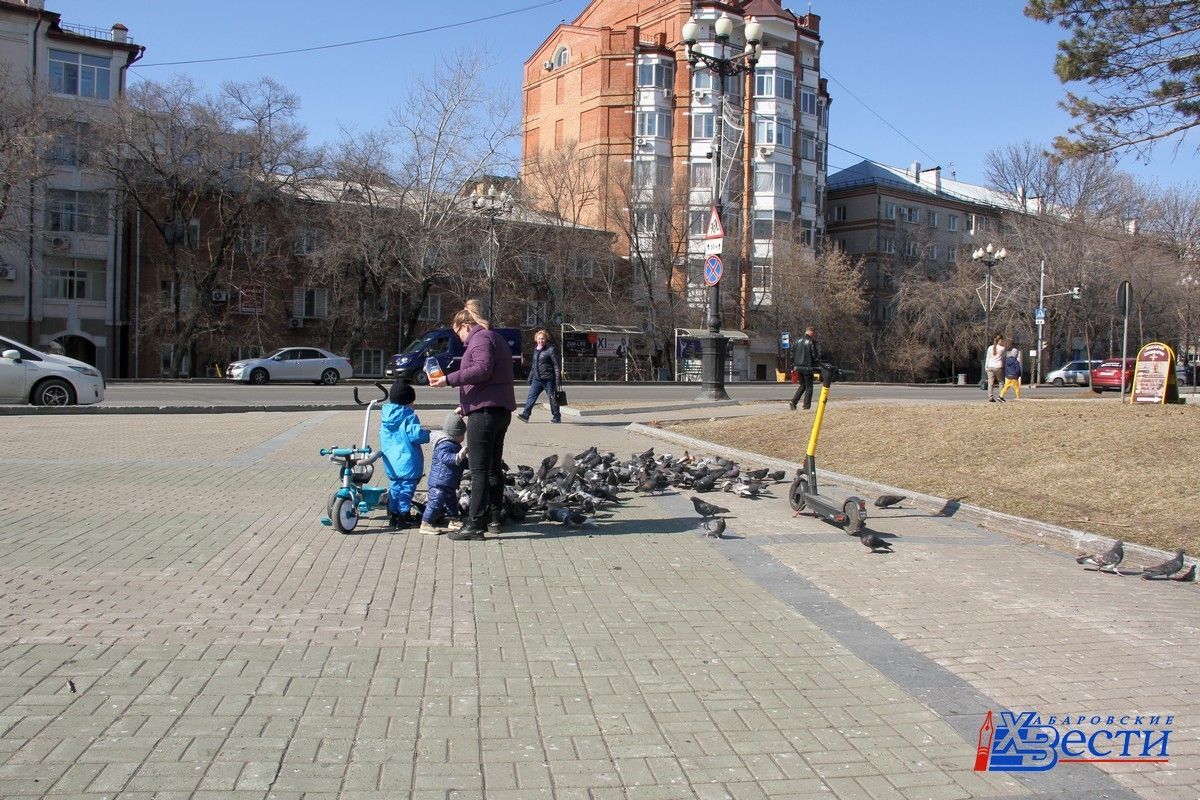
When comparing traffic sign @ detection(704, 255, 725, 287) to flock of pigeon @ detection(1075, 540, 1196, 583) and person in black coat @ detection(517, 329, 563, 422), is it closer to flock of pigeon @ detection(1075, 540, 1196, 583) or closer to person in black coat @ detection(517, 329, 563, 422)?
person in black coat @ detection(517, 329, 563, 422)

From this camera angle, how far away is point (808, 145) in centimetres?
6341

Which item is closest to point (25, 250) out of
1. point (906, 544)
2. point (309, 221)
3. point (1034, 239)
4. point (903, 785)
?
point (309, 221)

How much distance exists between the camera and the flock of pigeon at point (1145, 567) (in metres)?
6.70

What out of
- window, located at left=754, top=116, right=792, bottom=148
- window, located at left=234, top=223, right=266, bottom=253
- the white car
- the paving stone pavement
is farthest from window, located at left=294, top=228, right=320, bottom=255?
the paving stone pavement

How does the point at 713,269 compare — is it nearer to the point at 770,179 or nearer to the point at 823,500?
the point at 823,500

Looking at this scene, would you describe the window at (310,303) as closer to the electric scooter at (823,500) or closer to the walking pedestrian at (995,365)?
the walking pedestrian at (995,365)

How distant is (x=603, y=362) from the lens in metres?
53.1

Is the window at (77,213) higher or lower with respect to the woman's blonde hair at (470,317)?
higher

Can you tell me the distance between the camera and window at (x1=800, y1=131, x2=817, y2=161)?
62906mm

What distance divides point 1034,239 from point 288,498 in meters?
55.7

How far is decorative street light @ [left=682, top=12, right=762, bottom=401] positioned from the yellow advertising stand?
8120 mm

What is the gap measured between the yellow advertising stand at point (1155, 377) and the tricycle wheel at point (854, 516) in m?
10.5

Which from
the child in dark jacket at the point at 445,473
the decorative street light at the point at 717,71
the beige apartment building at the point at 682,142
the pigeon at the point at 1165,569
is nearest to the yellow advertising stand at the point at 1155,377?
the decorative street light at the point at 717,71

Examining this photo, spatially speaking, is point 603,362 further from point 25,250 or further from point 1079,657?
point 1079,657
